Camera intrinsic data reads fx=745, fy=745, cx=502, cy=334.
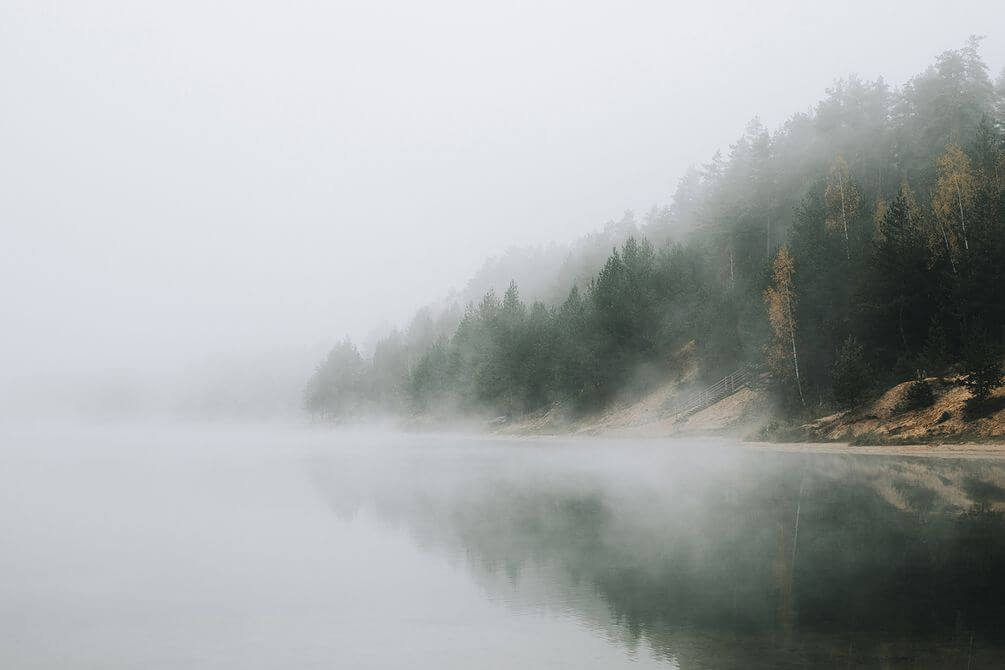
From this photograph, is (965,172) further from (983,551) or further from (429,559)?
(429,559)

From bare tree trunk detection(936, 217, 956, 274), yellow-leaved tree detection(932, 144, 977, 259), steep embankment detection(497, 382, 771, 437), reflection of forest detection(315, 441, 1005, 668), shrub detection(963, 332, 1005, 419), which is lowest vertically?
steep embankment detection(497, 382, 771, 437)

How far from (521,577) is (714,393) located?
6053cm

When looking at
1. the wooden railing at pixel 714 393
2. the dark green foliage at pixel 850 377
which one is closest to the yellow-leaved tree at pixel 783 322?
the dark green foliage at pixel 850 377

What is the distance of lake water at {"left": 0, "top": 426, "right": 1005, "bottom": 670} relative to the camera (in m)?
10.0

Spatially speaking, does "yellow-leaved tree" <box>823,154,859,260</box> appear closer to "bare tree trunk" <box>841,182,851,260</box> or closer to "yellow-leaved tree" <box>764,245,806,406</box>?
"bare tree trunk" <box>841,182,851,260</box>

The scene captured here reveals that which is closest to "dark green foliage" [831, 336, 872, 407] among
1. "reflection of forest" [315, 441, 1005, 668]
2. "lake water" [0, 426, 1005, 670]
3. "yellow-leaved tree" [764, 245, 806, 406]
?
"yellow-leaved tree" [764, 245, 806, 406]

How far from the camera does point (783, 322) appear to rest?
57.9 meters

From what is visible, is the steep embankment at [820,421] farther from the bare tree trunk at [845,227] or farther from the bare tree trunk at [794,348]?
the bare tree trunk at [845,227]

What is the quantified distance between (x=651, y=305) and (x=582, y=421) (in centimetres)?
1629

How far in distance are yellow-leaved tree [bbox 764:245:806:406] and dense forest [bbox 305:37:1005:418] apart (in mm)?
148

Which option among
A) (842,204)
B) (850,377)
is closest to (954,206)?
(850,377)

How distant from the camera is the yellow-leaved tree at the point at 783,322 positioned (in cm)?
5759

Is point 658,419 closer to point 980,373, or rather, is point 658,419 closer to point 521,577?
point 980,373

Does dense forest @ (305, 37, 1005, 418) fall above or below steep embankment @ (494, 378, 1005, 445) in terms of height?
above
